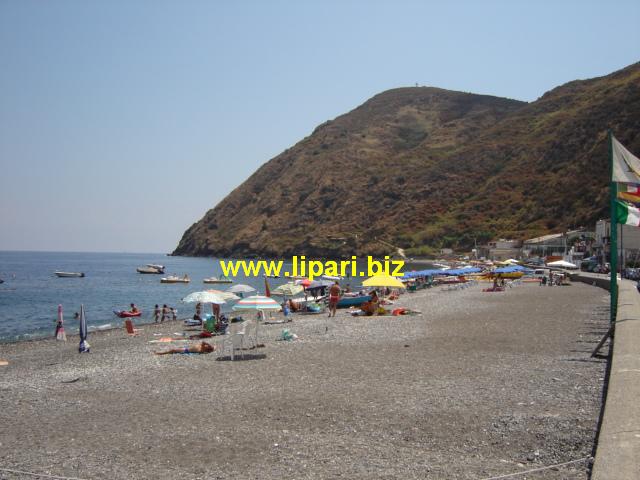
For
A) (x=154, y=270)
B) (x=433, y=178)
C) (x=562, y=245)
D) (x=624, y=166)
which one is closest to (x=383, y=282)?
(x=624, y=166)

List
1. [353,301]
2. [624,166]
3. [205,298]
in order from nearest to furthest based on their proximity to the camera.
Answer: [624,166] < [205,298] < [353,301]

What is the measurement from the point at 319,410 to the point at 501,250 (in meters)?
71.0

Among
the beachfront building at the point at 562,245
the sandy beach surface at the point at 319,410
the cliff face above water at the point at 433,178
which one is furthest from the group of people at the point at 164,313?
the cliff face above water at the point at 433,178

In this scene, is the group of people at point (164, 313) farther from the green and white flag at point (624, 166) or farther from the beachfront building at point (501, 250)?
the beachfront building at point (501, 250)

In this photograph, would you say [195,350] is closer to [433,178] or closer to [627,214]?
[627,214]

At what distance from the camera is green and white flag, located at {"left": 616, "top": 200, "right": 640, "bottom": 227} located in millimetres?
13145

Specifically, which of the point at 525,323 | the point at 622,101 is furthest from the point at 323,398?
the point at 622,101

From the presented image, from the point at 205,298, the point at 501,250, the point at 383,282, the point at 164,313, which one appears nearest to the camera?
the point at 205,298

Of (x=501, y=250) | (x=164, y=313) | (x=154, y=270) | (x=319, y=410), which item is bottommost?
(x=154, y=270)

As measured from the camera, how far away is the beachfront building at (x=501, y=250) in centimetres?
7475

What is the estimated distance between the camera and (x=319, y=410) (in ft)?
29.9

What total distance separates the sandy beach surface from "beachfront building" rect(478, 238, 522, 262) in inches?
2334

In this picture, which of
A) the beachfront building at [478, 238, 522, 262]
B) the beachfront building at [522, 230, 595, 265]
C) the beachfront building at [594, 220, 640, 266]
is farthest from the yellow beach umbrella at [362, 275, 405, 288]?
the beachfront building at [478, 238, 522, 262]

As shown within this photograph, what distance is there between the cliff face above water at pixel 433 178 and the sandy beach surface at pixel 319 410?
223 ft
